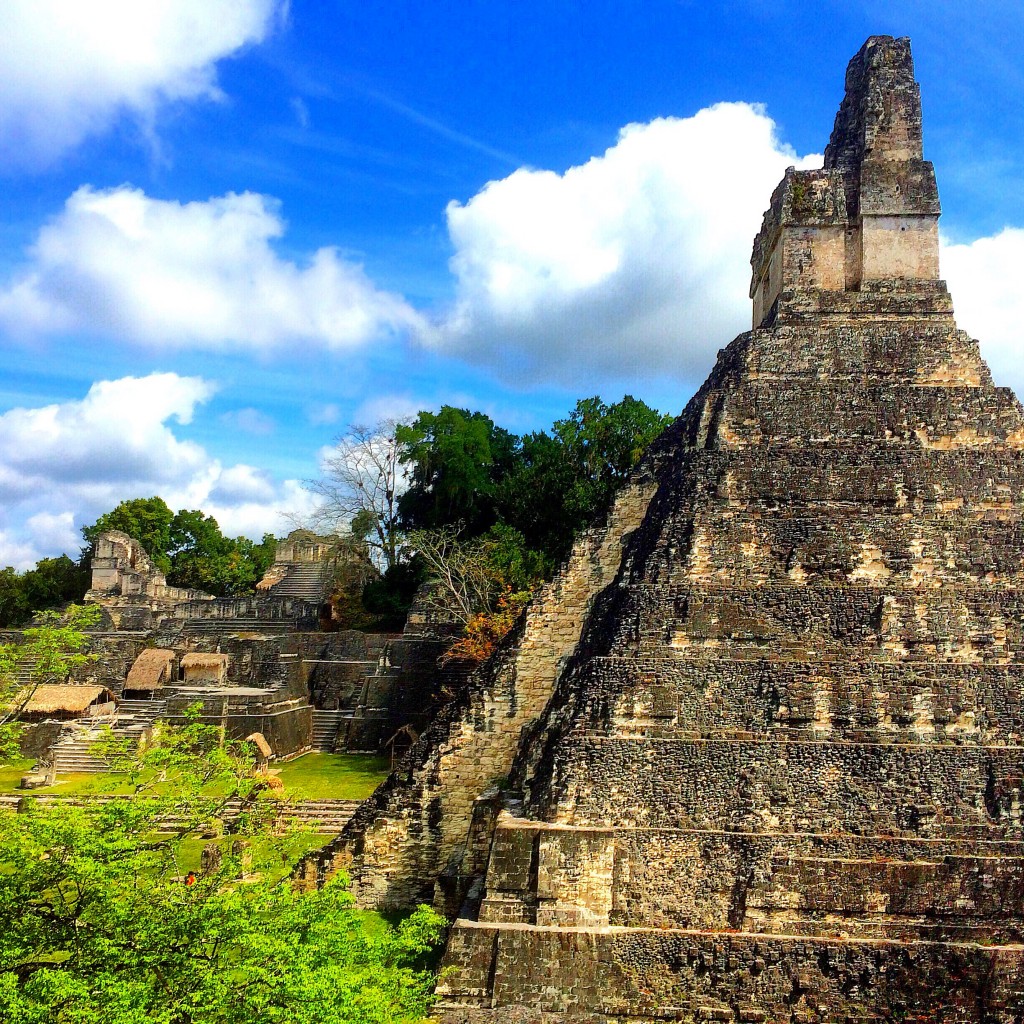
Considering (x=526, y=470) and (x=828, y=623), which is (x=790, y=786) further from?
(x=526, y=470)

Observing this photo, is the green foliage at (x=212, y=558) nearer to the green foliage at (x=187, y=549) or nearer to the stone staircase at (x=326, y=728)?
the green foliage at (x=187, y=549)

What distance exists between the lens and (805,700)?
37.4 feet

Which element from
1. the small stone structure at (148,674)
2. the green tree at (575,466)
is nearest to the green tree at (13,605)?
the small stone structure at (148,674)

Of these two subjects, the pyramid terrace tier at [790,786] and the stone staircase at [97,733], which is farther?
the stone staircase at [97,733]

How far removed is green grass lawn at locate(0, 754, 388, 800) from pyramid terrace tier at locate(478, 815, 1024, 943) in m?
A: 11.1

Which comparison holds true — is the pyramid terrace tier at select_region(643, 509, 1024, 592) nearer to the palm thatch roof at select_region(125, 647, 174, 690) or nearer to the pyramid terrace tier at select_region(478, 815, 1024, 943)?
the pyramid terrace tier at select_region(478, 815, 1024, 943)

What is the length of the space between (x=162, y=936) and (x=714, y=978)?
5674 millimetres

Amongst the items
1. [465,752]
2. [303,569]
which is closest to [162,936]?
[465,752]

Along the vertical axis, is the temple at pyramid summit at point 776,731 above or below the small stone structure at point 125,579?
below

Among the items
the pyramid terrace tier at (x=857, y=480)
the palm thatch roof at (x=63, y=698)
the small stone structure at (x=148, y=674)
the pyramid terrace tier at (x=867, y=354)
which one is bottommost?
the palm thatch roof at (x=63, y=698)

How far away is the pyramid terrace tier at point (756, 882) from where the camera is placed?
9977mm

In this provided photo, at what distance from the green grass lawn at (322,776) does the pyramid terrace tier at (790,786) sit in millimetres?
11103

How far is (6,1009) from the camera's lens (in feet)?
23.0

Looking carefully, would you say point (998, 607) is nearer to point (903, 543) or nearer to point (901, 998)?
point (903, 543)
